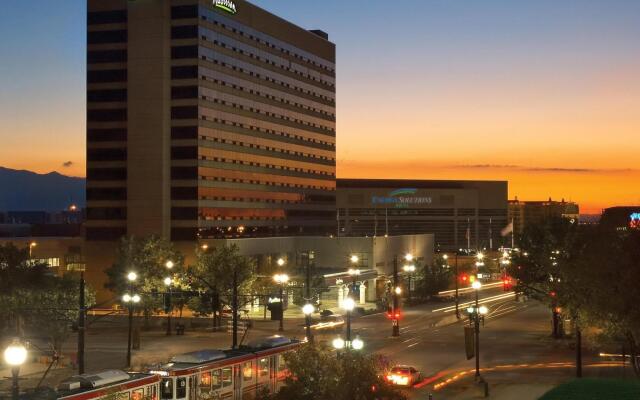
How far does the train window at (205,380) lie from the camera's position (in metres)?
41.2

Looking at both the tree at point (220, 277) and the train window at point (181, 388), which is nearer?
the train window at point (181, 388)

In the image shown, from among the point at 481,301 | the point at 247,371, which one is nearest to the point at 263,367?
the point at 247,371

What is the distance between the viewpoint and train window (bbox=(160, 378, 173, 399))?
130 ft

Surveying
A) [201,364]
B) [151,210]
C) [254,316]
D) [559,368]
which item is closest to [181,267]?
[254,316]

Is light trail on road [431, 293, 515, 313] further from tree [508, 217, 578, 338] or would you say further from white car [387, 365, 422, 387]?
white car [387, 365, 422, 387]

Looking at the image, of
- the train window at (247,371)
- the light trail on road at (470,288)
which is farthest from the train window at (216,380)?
the light trail on road at (470,288)

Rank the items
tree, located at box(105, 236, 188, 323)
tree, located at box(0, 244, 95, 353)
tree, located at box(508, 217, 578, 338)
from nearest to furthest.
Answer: tree, located at box(0, 244, 95, 353) < tree, located at box(508, 217, 578, 338) < tree, located at box(105, 236, 188, 323)

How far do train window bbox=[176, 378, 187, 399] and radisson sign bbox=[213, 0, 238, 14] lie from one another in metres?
100

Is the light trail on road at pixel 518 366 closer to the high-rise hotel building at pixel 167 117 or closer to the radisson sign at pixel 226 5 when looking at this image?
the high-rise hotel building at pixel 167 117

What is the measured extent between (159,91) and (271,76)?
32.8 m

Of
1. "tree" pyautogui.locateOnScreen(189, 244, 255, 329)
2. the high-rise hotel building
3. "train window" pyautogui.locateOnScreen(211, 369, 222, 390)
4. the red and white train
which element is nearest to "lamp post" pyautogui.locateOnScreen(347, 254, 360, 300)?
"tree" pyautogui.locateOnScreen(189, 244, 255, 329)

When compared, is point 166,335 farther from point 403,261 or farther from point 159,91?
point 403,261

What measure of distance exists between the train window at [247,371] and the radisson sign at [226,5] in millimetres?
96106

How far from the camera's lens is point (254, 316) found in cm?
10344
